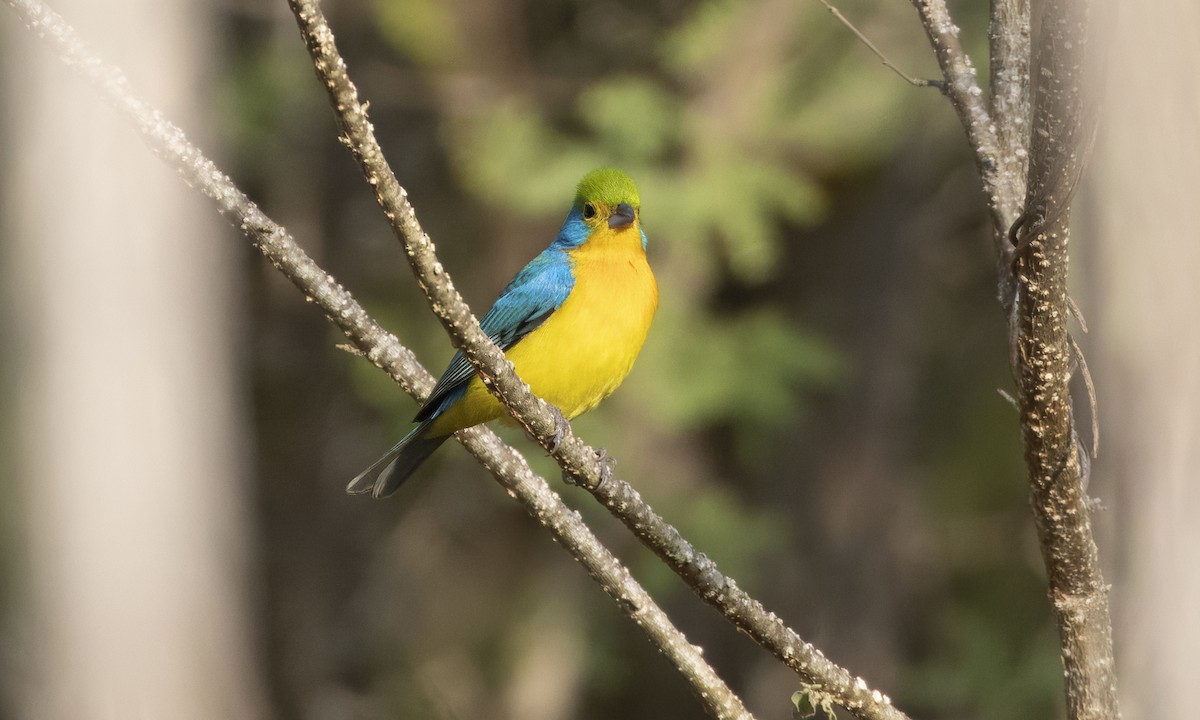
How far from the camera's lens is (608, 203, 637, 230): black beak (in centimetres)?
467

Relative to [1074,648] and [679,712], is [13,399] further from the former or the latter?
[1074,648]

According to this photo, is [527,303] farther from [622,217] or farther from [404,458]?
[404,458]

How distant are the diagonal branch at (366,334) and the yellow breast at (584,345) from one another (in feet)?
3.57

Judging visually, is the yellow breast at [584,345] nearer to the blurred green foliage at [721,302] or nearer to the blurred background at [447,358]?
the blurred background at [447,358]

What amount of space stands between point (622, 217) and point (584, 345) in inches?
26.0

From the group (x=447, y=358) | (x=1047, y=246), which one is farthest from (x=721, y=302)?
(x=1047, y=246)

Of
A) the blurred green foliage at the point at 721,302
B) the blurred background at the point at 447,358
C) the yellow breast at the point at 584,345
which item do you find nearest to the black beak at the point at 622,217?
Result: the yellow breast at the point at 584,345

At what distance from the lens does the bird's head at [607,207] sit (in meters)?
4.69

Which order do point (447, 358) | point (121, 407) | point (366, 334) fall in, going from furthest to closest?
point (447, 358)
point (121, 407)
point (366, 334)

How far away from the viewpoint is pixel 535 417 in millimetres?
2635

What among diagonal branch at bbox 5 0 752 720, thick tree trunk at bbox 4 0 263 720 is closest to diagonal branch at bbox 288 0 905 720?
diagonal branch at bbox 5 0 752 720

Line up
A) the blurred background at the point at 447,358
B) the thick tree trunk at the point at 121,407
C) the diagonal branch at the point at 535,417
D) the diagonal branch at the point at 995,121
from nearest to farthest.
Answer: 1. the diagonal branch at the point at 535,417
2. the diagonal branch at the point at 995,121
3. the thick tree trunk at the point at 121,407
4. the blurred background at the point at 447,358

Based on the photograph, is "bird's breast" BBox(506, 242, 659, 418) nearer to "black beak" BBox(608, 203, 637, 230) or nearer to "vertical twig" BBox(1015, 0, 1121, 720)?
"black beak" BBox(608, 203, 637, 230)

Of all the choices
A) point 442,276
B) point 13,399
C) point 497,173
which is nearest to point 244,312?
point 13,399
